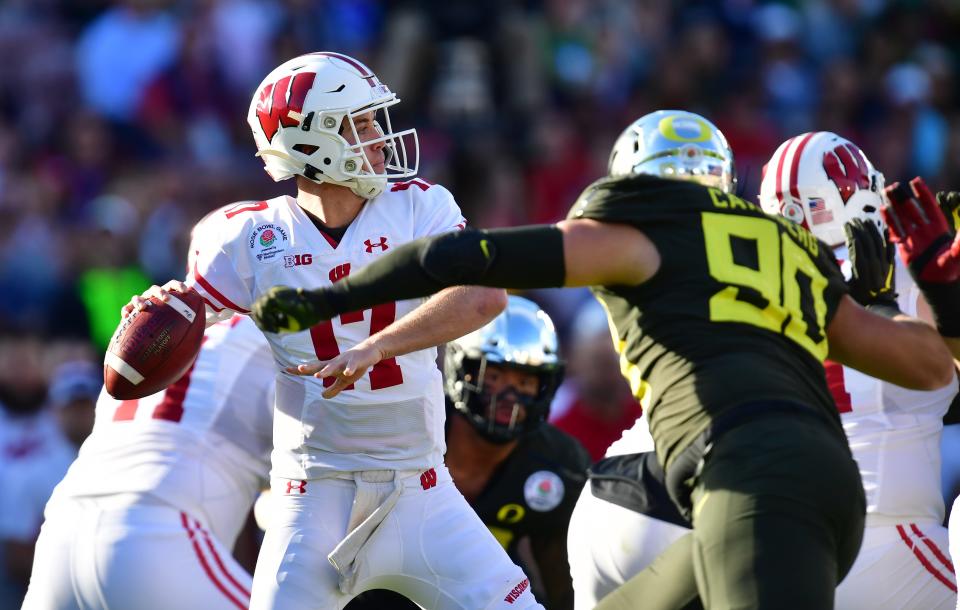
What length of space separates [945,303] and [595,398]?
355 centimetres

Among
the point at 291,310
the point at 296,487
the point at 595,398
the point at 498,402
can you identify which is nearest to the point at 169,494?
the point at 296,487

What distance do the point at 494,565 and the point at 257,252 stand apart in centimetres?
111

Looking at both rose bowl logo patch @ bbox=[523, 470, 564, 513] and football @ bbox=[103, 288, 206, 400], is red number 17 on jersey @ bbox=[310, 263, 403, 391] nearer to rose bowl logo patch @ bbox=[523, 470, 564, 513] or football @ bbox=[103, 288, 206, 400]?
football @ bbox=[103, 288, 206, 400]

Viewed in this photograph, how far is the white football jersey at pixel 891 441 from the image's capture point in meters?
4.82

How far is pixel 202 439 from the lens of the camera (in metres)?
5.16

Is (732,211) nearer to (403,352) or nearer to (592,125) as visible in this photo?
(403,352)

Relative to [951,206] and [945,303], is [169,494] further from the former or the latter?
[951,206]

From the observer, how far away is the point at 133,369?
4.35 m

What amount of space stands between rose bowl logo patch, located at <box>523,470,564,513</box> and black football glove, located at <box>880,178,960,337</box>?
1896mm

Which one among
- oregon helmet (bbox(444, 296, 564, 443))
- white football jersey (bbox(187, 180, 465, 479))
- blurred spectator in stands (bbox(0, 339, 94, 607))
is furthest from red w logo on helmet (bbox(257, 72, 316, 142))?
blurred spectator in stands (bbox(0, 339, 94, 607))

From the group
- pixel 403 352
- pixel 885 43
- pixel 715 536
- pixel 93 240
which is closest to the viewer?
pixel 715 536

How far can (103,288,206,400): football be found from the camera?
14.2ft

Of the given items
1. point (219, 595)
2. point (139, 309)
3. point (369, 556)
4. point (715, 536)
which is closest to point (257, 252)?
point (139, 309)

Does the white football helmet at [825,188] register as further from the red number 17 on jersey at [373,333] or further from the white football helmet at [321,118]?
the red number 17 on jersey at [373,333]
